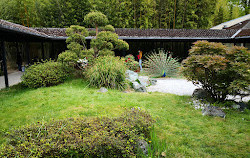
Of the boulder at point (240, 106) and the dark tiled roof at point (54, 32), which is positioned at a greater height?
the dark tiled roof at point (54, 32)

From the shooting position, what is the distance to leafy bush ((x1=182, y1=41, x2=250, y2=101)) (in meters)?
3.99

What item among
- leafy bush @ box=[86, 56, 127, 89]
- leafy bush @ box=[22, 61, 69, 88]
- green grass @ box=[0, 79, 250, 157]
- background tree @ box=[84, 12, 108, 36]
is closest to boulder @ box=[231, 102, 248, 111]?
green grass @ box=[0, 79, 250, 157]

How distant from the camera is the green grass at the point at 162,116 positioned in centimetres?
258

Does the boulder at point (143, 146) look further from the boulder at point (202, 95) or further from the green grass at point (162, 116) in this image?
the boulder at point (202, 95)

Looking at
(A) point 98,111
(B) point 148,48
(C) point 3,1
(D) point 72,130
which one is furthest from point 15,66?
(D) point 72,130

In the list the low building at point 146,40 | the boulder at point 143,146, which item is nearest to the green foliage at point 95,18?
the low building at point 146,40

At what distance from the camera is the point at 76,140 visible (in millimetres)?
2113

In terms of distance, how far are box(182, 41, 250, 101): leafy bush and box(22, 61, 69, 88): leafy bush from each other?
4.45 m

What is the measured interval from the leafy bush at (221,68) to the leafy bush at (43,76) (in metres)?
4.45

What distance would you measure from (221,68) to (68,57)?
218 inches

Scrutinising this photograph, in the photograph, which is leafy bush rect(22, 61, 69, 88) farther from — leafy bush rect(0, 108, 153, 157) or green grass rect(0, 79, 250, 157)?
leafy bush rect(0, 108, 153, 157)

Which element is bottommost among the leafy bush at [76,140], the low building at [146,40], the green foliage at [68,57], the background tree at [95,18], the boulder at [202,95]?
the boulder at [202,95]

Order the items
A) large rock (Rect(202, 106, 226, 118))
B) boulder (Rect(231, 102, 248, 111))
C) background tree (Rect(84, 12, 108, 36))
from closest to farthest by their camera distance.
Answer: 1. large rock (Rect(202, 106, 226, 118))
2. boulder (Rect(231, 102, 248, 111))
3. background tree (Rect(84, 12, 108, 36))

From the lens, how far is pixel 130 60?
1045 cm
